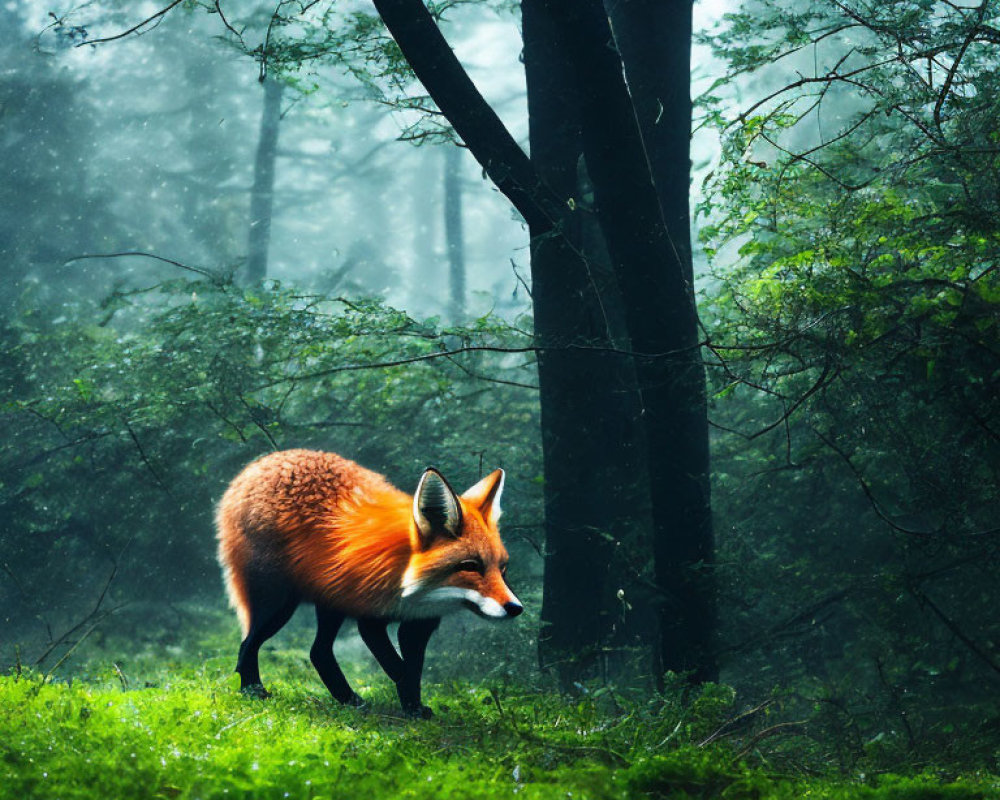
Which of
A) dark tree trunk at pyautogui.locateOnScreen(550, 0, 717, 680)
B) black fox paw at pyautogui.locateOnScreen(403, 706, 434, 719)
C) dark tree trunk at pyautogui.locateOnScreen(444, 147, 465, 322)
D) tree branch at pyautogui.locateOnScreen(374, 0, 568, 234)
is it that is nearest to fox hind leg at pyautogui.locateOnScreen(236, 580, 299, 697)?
black fox paw at pyautogui.locateOnScreen(403, 706, 434, 719)

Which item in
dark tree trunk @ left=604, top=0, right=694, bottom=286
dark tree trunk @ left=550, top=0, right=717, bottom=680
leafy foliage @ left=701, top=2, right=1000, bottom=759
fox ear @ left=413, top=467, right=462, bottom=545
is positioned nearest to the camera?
fox ear @ left=413, top=467, right=462, bottom=545

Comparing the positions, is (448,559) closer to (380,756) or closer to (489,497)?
(489,497)

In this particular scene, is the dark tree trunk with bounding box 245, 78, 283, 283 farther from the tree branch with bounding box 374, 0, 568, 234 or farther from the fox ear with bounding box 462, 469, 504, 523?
the fox ear with bounding box 462, 469, 504, 523

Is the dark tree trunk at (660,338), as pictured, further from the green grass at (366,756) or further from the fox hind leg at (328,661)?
the fox hind leg at (328,661)

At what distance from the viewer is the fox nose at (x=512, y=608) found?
3.80 meters

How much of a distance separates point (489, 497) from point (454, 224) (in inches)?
1128

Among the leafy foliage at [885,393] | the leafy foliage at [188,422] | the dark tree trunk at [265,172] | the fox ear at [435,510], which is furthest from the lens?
the dark tree trunk at [265,172]

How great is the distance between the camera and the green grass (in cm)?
277

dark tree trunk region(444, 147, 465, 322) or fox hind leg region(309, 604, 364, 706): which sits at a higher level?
dark tree trunk region(444, 147, 465, 322)

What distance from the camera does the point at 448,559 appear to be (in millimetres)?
4059

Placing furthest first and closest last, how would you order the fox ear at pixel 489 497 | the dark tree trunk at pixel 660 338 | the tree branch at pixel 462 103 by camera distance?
the tree branch at pixel 462 103, the dark tree trunk at pixel 660 338, the fox ear at pixel 489 497

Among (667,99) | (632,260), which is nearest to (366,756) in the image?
(632,260)

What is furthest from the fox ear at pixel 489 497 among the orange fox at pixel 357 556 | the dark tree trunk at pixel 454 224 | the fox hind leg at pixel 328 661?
the dark tree trunk at pixel 454 224

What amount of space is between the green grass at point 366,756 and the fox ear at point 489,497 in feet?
3.61
